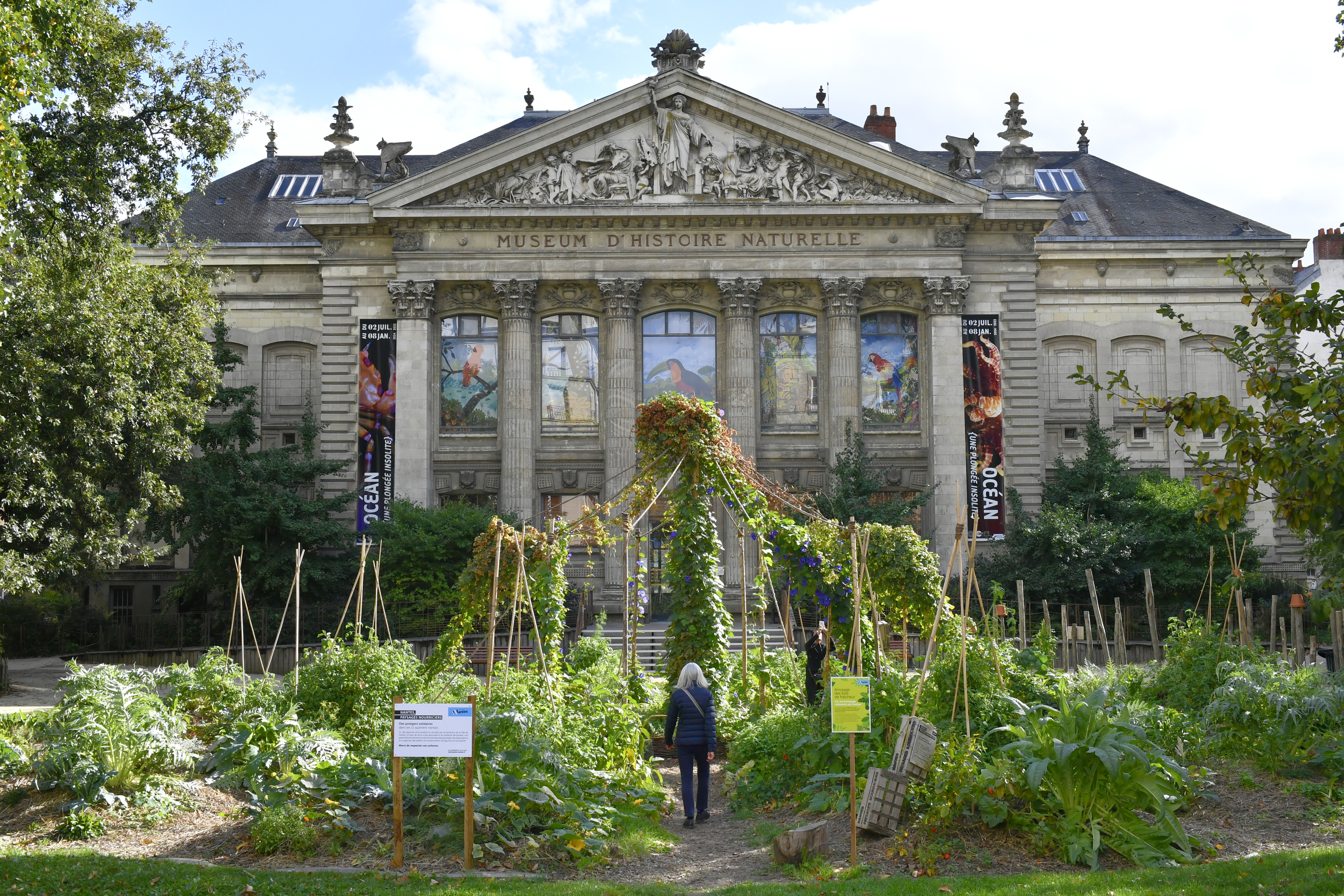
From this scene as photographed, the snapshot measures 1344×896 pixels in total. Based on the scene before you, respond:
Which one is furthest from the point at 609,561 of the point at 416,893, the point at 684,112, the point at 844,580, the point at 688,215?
the point at 416,893

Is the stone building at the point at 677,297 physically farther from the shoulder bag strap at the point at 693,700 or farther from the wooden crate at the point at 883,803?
the wooden crate at the point at 883,803

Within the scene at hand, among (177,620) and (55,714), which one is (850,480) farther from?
(55,714)

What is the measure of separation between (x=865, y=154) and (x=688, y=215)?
567cm

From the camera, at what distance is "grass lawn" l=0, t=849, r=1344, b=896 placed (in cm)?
908

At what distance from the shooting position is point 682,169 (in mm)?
37094

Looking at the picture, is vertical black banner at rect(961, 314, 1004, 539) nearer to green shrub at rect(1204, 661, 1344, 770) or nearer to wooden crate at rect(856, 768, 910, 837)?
green shrub at rect(1204, 661, 1344, 770)

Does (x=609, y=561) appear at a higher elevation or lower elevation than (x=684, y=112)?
lower

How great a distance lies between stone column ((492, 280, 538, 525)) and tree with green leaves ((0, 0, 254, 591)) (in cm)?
1256

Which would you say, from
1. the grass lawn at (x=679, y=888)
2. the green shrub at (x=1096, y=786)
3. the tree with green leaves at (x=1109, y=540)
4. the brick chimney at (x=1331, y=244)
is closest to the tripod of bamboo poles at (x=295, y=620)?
the grass lawn at (x=679, y=888)

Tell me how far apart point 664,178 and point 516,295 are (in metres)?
5.80

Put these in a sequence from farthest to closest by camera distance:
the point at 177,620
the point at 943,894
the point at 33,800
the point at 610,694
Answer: the point at 177,620
the point at 610,694
the point at 33,800
the point at 943,894

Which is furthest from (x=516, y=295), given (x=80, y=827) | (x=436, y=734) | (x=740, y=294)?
(x=436, y=734)

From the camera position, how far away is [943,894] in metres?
9.16

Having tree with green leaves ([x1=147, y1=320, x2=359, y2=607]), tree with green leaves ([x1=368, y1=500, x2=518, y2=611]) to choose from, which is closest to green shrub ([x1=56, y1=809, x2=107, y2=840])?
tree with green leaves ([x1=147, y1=320, x2=359, y2=607])
